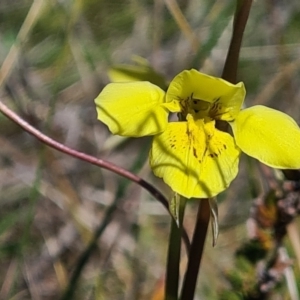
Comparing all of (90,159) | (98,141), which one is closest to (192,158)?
(90,159)

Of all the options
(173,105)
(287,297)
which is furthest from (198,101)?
(287,297)

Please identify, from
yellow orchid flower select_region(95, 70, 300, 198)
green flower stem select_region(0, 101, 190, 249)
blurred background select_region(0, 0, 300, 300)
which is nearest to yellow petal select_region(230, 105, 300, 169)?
yellow orchid flower select_region(95, 70, 300, 198)

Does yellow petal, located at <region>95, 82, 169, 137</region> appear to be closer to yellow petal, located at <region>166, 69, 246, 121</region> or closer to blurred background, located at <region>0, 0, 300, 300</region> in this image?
yellow petal, located at <region>166, 69, 246, 121</region>

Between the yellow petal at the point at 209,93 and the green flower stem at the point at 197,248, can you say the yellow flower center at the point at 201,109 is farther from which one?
the green flower stem at the point at 197,248

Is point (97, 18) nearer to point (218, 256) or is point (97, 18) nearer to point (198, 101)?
point (218, 256)

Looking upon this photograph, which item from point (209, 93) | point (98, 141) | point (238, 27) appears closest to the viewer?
point (238, 27)

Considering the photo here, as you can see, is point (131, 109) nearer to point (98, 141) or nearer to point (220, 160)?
point (220, 160)

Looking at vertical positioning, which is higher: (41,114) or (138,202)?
(41,114)
